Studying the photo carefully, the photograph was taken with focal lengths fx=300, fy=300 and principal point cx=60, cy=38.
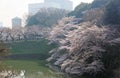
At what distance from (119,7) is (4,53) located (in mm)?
19151

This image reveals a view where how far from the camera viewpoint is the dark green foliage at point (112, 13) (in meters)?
24.0

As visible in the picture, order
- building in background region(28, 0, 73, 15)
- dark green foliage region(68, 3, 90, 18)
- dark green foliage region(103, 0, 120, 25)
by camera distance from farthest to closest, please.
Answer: building in background region(28, 0, 73, 15) < dark green foliage region(68, 3, 90, 18) < dark green foliage region(103, 0, 120, 25)

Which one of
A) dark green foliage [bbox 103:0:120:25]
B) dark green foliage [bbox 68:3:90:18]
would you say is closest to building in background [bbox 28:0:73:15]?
dark green foliage [bbox 68:3:90:18]

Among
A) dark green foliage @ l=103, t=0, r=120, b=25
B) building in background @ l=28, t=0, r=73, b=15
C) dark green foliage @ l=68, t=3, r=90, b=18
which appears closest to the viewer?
dark green foliage @ l=103, t=0, r=120, b=25

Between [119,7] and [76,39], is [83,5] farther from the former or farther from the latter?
[76,39]

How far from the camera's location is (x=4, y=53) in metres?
6.55

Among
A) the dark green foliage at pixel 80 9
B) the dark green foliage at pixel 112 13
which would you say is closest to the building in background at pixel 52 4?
the dark green foliage at pixel 80 9

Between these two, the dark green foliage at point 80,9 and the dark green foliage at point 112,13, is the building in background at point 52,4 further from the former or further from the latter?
the dark green foliage at point 112,13

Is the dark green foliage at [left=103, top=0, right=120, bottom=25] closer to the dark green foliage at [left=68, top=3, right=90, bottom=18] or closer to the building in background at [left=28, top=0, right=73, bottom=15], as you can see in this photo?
the dark green foliage at [left=68, top=3, right=90, bottom=18]

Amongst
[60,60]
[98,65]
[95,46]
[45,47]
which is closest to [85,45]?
[95,46]

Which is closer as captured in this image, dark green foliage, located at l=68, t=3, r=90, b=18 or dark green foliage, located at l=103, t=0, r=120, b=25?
→ dark green foliage, located at l=103, t=0, r=120, b=25

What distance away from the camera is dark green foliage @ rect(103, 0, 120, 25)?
2400 cm

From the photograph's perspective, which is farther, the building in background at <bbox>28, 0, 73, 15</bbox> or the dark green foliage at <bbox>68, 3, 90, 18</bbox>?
the building in background at <bbox>28, 0, 73, 15</bbox>

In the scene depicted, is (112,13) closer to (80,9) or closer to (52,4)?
(80,9)
